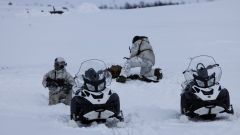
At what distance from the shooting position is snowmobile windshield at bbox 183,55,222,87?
32.0ft

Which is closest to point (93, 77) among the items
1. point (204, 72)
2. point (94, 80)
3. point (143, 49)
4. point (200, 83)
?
point (94, 80)

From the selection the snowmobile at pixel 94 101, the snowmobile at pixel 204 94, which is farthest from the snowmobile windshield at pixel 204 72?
the snowmobile at pixel 94 101

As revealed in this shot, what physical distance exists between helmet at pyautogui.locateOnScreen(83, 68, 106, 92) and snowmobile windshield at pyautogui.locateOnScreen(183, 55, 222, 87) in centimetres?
164

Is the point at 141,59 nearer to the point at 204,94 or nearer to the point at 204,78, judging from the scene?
the point at 204,78

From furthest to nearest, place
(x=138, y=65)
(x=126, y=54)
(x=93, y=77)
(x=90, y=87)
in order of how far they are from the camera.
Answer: (x=126, y=54)
(x=138, y=65)
(x=93, y=77)
(x=90, y=87)

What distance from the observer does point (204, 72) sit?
991cm

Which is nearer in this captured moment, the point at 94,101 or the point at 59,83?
the point at 94,101

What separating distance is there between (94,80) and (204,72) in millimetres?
2070

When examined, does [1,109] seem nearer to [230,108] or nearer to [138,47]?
[230,108]

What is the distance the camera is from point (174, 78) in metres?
15.6

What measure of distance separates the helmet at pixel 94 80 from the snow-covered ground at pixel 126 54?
78cm

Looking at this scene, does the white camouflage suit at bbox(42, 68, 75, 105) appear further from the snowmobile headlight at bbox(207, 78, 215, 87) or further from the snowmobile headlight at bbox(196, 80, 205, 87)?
the snowmobile headlight at bbox(207, 78, 215, 87)

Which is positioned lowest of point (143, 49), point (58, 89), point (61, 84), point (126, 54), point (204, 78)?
point (126, 54)

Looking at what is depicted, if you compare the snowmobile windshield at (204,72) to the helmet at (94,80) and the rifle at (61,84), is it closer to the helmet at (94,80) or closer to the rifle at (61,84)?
the helmet at (94,80)
